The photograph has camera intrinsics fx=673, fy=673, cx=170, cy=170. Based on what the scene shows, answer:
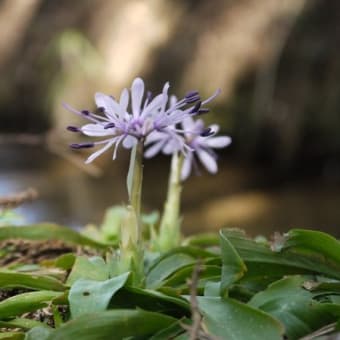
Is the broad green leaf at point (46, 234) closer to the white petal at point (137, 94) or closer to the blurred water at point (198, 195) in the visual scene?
the white petal at point (137, 94)

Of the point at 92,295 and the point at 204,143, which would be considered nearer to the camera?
the point at 92,295

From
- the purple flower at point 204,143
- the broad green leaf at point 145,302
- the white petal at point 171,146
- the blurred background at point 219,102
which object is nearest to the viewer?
the broad green leaf at point 145,302

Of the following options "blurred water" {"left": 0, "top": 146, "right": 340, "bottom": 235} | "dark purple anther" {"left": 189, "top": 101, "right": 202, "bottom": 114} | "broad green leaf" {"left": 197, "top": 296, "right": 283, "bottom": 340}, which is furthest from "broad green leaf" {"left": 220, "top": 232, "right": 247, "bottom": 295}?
"blurred water" {"left": 0, "top": 146, "right": 340, "bottom": 235}

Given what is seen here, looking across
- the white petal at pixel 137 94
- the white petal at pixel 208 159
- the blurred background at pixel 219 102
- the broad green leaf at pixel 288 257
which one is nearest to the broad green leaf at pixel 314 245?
the broad green leaf at pixel 288 257

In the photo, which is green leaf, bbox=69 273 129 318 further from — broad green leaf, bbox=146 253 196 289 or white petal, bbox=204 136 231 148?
white petal, bbox=204 136 231 148

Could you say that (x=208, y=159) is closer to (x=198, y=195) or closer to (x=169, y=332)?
(x=169, y=332)

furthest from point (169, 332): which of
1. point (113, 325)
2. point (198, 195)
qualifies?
point (198, 195)
